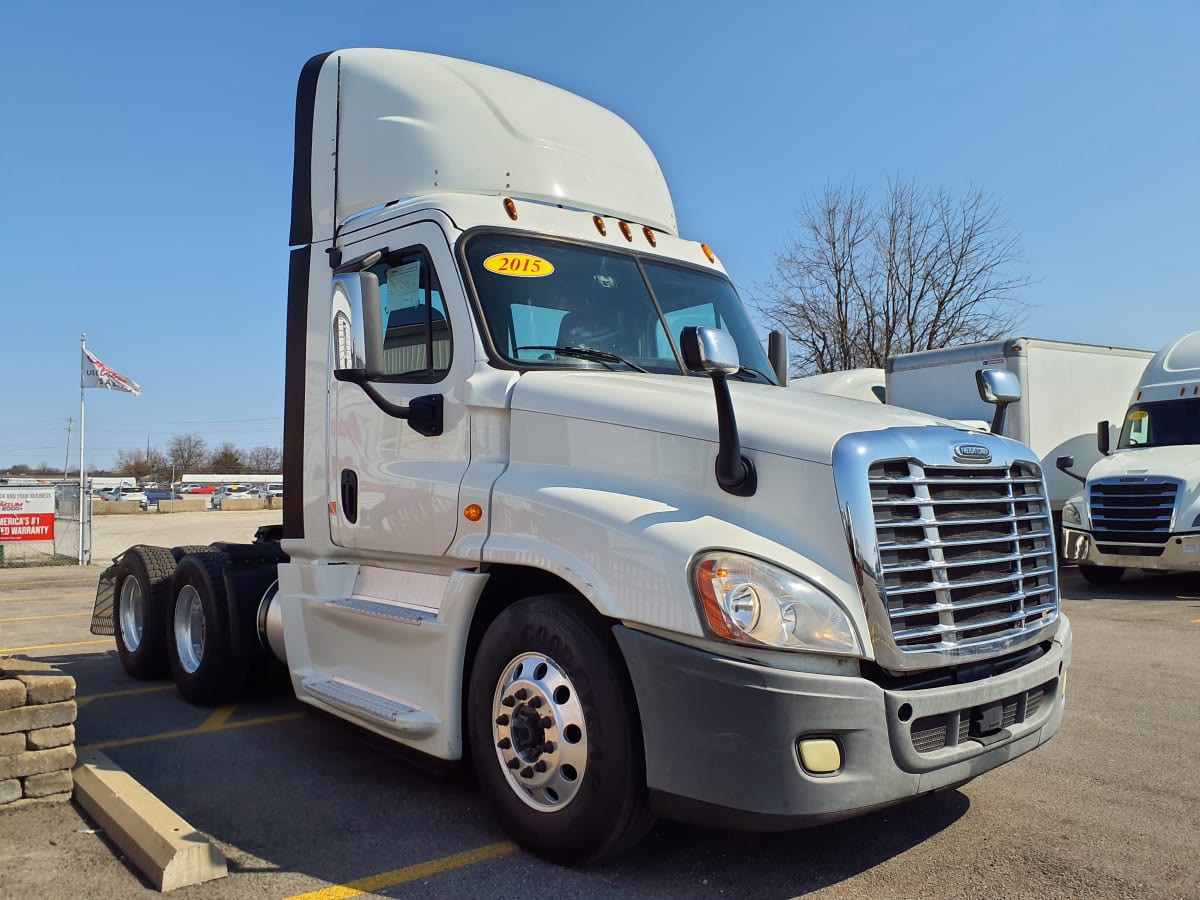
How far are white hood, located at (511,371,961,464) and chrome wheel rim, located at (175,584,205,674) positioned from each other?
378 cm

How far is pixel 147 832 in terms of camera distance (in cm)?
385

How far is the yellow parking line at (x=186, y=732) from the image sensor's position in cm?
568

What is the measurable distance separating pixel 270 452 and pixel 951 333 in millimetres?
127984

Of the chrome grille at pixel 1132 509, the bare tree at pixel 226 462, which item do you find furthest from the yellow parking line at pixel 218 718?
the bare tree at pixel 226 462

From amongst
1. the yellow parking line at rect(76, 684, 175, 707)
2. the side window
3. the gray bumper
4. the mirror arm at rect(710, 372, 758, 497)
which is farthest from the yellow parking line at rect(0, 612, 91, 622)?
the mirror arm at rect(710, 372, 758, 497)

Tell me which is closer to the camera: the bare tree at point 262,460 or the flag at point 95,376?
the flag at point 95,376

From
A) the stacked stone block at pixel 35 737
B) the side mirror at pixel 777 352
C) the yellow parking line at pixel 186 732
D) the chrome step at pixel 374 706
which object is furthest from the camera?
the side mirror at pixel 777 352

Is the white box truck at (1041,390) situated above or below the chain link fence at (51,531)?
above

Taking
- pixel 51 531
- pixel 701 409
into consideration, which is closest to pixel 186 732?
pixel 701 409

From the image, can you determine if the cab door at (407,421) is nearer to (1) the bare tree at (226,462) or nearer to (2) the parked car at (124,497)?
(2) the parked car at (124,497)

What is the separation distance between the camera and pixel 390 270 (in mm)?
4918

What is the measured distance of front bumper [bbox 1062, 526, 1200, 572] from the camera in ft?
38.9

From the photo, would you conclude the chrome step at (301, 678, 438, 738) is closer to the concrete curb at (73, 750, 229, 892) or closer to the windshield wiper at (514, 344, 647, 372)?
the concrete curb at (73, 750, 229, 892)

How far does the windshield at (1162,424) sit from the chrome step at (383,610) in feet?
40.0
